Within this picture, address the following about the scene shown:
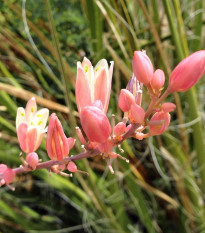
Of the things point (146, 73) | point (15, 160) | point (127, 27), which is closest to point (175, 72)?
point (146, 73)

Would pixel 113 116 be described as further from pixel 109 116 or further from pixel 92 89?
pixel 109 116

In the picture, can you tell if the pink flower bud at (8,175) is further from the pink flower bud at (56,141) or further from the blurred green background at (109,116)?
the blurred green background at (109,116)

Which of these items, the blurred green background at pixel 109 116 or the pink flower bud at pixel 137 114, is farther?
the blurred green background at pixel 109 116

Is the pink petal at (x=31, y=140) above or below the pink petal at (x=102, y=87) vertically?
below

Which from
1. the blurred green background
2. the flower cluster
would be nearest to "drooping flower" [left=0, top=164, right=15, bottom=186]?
the flower cluster

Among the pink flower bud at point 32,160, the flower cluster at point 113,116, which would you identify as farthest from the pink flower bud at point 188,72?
the pink flower bud at point 32,160

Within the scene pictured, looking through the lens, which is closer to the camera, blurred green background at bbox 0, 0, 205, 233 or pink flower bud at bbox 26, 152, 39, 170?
pink flower bud at bbox 26, 152, 39, 170

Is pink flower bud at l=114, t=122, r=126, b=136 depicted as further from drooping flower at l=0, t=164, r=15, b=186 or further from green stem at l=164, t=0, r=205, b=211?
green stem at l=164, t=0, r=205, b=211
